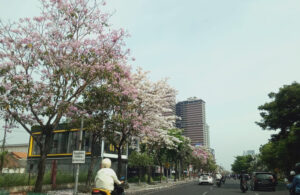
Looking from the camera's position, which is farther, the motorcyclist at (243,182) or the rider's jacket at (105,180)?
the motorcyclist at (243,182)

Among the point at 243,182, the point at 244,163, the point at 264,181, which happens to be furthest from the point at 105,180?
the point at 244,163

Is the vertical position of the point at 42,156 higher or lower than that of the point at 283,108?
A: lower

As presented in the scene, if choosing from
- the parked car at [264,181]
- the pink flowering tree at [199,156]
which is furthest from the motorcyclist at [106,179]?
the pink flowering tree at [199,156]

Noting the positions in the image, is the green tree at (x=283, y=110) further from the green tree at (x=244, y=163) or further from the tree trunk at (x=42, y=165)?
the green tree at (x=244, y=163)

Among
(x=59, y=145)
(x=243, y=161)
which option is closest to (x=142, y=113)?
(x=59, y=145)

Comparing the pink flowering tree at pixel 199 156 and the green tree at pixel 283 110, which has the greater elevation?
the green tree at pixel 283 110

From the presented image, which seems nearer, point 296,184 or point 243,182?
point 296,184

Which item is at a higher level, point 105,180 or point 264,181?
point 105,180

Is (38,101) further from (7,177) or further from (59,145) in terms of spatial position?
(59,145)

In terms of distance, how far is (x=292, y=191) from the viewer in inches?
248

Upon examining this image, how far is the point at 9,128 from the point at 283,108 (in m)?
31.7

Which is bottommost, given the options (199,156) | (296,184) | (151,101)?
(296,184)

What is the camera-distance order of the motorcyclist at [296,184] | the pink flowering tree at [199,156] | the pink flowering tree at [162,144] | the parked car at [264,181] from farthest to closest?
1. the pink flowering tree at [199,156]
2. the pink flowering tree at [162,144]
3. the parked car at [264,181]
4. the motorcyclist at [296,184]

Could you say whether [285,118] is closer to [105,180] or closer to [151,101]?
[151,101]
